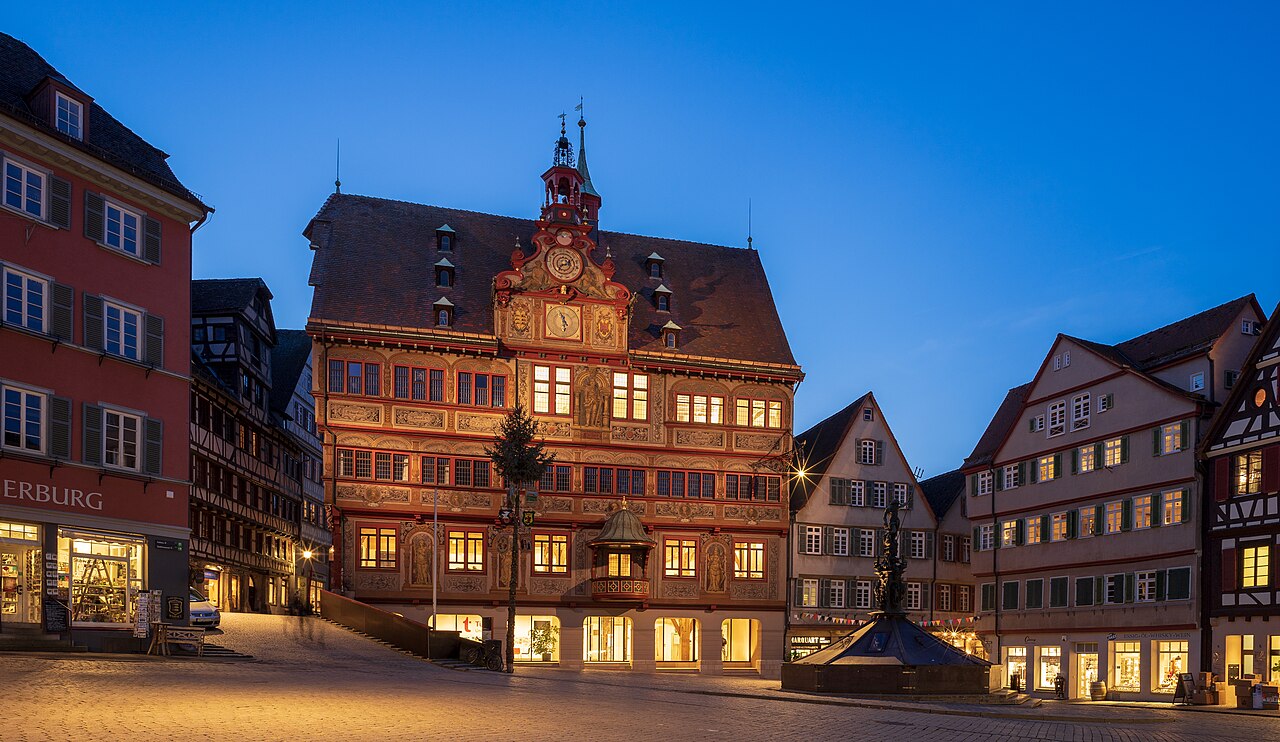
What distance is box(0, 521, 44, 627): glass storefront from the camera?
30891 millimetres

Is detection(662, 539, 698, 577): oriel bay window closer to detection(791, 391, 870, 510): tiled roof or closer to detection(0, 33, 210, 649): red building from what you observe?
detection(791, 391, 870, 510): tiled roof

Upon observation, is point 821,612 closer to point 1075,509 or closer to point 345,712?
point 1075,509

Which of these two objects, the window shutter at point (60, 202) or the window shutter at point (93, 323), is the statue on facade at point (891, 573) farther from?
the window shutter at point (60, 202)

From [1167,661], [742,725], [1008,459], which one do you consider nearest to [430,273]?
[1008,459]

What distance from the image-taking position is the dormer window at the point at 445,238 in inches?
2317

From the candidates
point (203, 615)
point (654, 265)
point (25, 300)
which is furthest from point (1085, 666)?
point (25, 300)

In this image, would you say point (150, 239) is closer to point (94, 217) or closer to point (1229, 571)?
point (94, 217)

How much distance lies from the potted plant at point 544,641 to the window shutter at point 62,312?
86.8 ft

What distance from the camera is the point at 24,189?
1272 inches

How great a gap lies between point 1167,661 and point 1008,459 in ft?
43.8

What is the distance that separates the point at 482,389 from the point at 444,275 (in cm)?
571

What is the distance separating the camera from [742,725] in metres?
21.3

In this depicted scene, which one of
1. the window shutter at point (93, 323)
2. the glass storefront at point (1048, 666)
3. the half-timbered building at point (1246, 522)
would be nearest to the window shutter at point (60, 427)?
the window shutter at point (93, 323)

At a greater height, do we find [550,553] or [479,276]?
[479,276]
